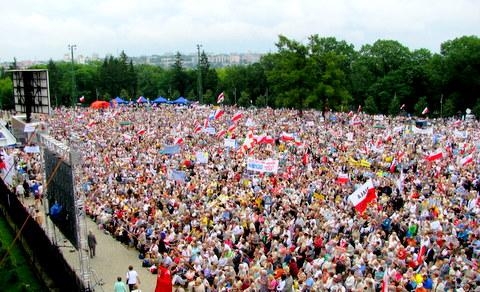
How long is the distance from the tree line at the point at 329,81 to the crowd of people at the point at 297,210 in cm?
2301

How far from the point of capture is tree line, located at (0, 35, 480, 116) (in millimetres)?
62531

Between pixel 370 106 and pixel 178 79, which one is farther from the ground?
pixel 178 79

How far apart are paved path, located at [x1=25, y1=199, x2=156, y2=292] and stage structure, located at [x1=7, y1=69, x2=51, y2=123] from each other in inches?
205

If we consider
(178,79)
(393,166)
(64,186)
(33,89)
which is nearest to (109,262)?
(64,186)

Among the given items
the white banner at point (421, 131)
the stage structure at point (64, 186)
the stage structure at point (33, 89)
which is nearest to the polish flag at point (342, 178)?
the stage structure at point (64, 186)

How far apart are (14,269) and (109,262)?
11.5ft

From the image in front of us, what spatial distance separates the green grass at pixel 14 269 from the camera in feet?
51.5

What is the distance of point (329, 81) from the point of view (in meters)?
62.1

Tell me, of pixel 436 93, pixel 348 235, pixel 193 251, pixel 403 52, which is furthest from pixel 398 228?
pixel 403 52

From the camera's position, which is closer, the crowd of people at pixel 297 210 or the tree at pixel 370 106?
the crowd of people at pixel 297 210

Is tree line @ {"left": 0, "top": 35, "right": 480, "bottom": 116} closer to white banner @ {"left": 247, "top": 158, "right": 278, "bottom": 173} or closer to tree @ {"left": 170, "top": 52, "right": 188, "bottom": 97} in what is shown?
tree @ {"left": 170, "top": 52, "right": 188, "bottom": 97}

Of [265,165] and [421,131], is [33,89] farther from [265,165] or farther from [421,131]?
[421,131]

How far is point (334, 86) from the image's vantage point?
6194 centimetres

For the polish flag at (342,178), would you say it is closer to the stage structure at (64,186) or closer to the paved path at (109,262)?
the paved path at (109,262)
